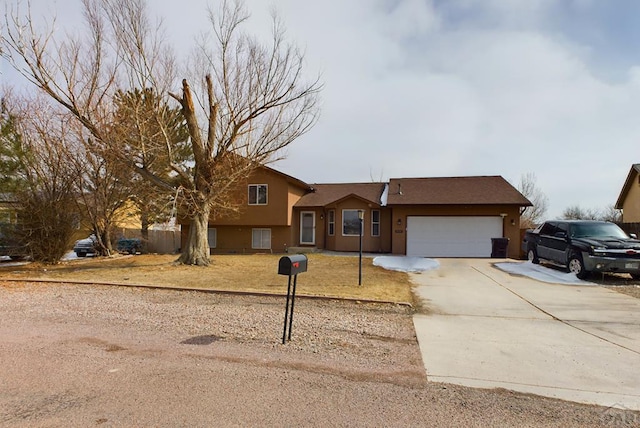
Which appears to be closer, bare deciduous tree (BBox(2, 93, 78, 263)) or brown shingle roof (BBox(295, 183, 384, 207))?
bare deciduous tree (BBox(2, 93, 78, 263))

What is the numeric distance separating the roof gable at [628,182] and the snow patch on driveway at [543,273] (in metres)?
15.4

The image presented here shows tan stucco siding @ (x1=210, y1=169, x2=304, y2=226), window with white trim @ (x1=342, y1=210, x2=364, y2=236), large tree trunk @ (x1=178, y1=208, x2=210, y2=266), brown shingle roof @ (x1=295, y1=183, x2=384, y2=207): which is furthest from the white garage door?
large tree trunk @ (x1=178, y1=208, x2=210, y2=266)

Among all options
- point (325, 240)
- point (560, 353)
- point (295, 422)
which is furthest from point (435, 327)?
point (325, 240)

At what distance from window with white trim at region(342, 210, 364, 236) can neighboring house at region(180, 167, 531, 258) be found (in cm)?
6

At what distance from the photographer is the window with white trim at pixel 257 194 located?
22.2 meters

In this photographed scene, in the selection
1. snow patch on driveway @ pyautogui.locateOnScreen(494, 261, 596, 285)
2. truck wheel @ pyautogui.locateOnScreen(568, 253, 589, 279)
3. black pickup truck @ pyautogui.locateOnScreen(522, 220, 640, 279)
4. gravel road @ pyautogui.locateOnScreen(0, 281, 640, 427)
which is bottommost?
gravel road @ pyautogui.locateOnScreen(0, 281, 640, 427)

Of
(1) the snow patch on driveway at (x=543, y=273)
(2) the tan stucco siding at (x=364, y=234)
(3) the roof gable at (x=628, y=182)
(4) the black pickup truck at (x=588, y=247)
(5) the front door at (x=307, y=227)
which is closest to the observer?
(4) the black pickup truck at (x=588, y=247)

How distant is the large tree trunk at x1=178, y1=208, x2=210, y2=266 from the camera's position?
1497cm

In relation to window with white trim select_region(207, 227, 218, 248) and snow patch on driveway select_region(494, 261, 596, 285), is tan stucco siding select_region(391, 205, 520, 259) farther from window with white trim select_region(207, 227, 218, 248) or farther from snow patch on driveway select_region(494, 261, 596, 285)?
window with white trim select_region(207, 227, 218, 248)

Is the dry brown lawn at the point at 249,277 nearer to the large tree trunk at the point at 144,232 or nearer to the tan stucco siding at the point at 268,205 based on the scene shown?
the tan stucco siding at the point at 268,205

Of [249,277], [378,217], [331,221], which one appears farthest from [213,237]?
[249,277]

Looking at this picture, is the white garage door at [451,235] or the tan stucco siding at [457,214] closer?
the tan stucco siding at [457,214]

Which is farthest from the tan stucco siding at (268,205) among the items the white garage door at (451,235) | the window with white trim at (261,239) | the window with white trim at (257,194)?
the white garage door at (451,235)

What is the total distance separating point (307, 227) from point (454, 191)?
875 centimetres
